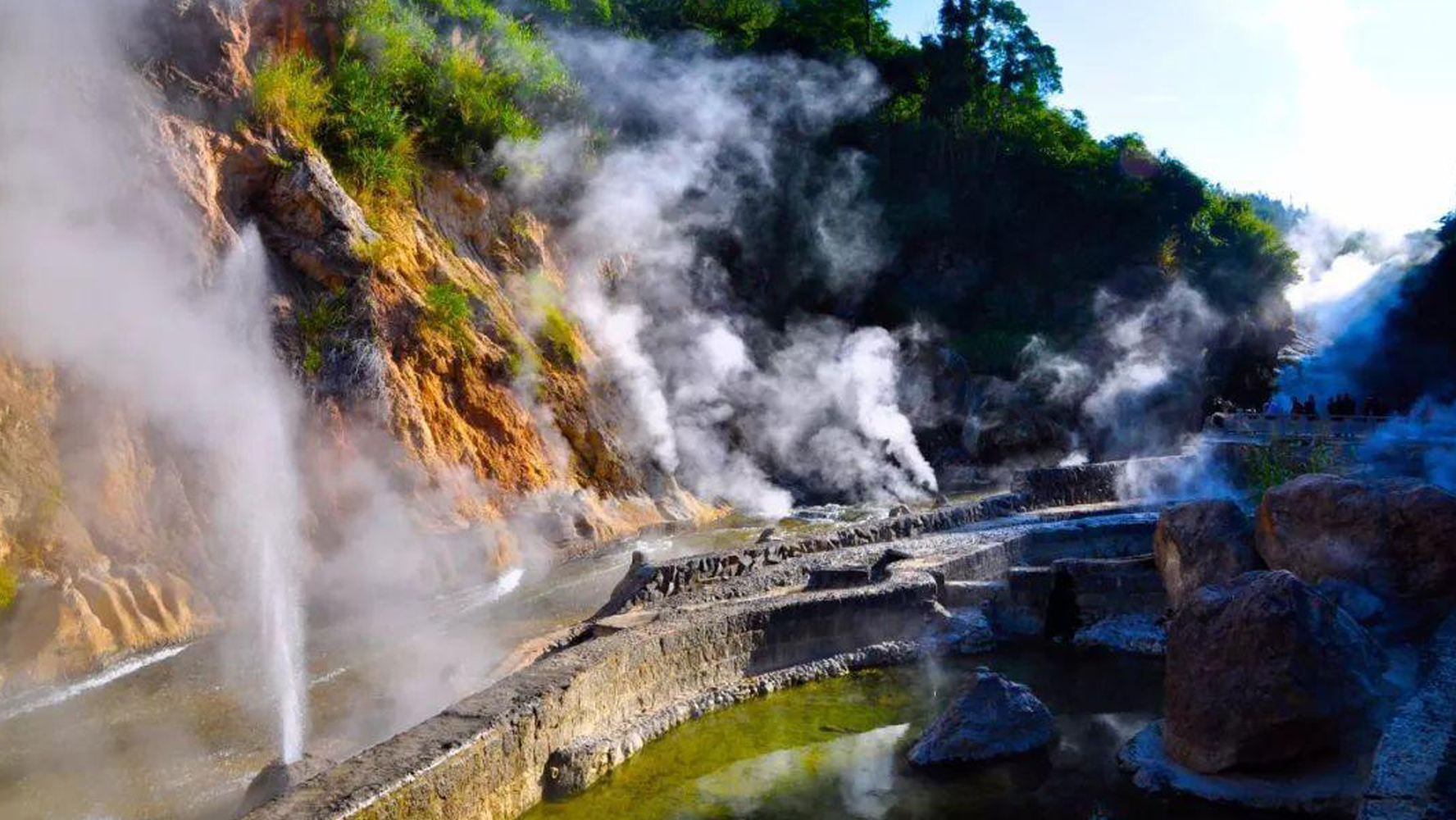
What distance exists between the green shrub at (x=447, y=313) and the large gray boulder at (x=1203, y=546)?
10006 mm

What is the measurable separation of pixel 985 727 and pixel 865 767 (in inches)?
33.5

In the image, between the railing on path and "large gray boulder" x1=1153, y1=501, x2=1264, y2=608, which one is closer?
"large gray boulder" x1=1153, y1=501, x2=1264, y2=608

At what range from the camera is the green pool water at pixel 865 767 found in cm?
622

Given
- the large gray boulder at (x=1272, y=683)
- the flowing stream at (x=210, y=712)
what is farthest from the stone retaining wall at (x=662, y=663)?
the large gray boulder at (x=1272, y=683)

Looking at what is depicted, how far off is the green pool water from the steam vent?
1.9 inches

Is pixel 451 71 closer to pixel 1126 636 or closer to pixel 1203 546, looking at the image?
pixel 1126 636

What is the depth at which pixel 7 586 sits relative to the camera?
8719 mm

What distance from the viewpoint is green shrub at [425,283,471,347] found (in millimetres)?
15133

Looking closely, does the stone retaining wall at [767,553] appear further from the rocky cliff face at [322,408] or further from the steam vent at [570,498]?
the rocky cliff face at [322,408]

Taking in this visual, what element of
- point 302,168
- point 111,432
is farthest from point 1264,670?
point 302,168

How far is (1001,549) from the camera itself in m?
12.5

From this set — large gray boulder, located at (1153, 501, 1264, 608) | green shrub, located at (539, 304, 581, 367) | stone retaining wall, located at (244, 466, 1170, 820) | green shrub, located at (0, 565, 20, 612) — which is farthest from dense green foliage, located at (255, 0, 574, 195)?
large gray boulder, located at (1153, 501, 1264, 608)

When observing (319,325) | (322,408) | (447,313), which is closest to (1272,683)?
(322,408)

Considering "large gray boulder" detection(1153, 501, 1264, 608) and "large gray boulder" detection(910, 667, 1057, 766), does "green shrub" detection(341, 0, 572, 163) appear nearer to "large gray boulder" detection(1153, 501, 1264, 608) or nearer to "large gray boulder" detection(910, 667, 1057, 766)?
"large gray boulder" detection(1153, 501, 1264, 608)
